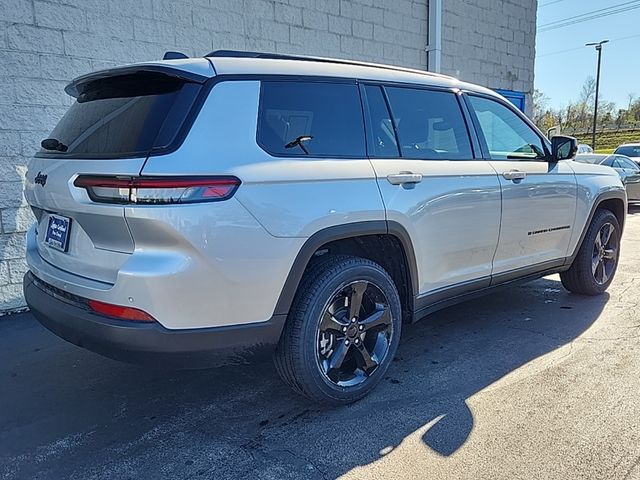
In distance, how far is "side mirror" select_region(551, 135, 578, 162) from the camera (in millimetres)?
4312

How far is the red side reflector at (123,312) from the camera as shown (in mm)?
2312

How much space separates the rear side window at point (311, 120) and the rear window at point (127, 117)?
0.40 metres

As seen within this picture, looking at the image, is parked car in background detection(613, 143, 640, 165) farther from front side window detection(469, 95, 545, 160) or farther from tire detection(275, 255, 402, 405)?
tire detection(275, 255, 402, 405)

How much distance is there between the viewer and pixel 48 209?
2738 millimetres

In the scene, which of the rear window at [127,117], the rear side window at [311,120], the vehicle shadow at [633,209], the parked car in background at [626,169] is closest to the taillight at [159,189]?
the rear window at [127,117]

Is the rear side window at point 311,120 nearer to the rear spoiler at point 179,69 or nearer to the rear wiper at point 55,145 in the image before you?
the rear spoiler at point 179,69

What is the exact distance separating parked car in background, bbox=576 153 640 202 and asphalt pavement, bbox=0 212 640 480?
10.4 metres

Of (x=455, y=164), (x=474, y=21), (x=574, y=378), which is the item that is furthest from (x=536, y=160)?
(x=474, y=21)

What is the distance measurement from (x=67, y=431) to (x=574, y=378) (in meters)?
3.05

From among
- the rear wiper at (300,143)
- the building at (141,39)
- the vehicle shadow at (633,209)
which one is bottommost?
the vehicle shadow at (633,209)

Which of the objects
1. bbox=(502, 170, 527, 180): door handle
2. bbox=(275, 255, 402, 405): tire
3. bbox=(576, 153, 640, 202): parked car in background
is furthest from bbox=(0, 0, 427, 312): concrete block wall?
bbox=(576, 153, 640, 202): parked car in background

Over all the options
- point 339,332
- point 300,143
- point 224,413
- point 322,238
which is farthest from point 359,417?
point 300,143

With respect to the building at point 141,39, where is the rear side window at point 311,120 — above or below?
below

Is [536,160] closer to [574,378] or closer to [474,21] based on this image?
[574,378]
